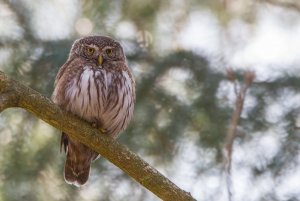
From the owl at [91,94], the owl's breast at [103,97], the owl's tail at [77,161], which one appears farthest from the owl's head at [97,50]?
the owl's tail at [77,161]

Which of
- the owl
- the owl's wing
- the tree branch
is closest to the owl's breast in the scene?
the owl

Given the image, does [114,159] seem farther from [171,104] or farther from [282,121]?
[282,121]

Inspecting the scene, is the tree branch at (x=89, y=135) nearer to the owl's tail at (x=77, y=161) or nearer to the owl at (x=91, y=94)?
the owl at (x=91, y=94)

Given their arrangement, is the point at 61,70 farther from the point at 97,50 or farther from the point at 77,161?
the point at 77,161

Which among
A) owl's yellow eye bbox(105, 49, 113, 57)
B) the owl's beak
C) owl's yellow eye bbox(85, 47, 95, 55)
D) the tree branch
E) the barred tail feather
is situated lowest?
the tree branch

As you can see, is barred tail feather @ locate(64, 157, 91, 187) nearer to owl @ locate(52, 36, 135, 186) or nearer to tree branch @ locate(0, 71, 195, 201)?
owl @ locate(52, 36, 135, 186)
